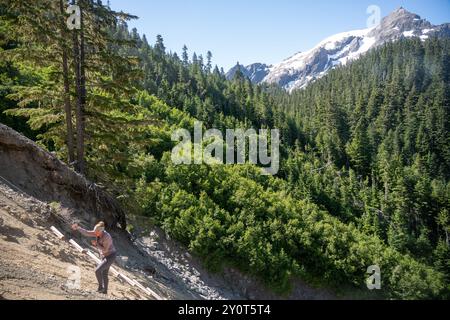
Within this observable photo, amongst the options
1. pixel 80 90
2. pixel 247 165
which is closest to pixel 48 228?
pixel 80 90

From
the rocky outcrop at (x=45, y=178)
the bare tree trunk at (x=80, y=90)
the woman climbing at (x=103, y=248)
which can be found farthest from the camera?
the bare tree trunk at (x=80, y=90)

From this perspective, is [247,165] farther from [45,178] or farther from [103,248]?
[103,248]

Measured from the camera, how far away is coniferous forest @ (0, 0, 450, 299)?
621 inches

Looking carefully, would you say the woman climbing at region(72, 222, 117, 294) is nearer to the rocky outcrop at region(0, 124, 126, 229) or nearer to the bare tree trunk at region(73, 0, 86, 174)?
the rocky outcrop at region(0, 124, 126, 229)

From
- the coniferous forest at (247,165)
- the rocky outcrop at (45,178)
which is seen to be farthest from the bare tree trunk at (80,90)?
the rocky outcrop at (45,178)

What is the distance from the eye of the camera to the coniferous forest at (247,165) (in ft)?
51.8

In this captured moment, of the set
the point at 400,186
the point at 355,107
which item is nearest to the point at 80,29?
the point at 400,186

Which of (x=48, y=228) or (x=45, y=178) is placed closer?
(x=48, y=228)

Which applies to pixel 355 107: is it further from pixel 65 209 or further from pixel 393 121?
pixel 65 209

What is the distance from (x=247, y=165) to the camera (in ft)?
186

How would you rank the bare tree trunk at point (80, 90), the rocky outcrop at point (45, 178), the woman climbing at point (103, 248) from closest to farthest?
the woman climbing at point (103, 248)
the rocky outcrop at point (45, 178)
the bare tree trunk at point (80, 90)

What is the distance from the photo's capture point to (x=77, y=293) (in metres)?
8.72

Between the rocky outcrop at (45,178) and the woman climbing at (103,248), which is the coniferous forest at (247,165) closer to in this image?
the rocky outcrop at (45,178)

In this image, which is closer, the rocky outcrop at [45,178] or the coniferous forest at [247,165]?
the rocky outcrop at [45,178]
